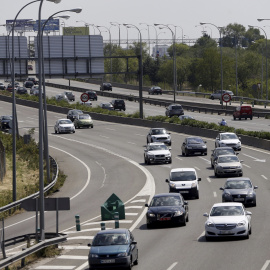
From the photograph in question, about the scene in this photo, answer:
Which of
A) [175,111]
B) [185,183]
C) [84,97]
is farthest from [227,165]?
[84,97]

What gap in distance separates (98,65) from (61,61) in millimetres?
3702

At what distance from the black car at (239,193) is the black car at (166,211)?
4245mm

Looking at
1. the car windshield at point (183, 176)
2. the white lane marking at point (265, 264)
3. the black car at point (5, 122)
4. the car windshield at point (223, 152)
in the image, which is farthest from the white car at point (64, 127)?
the white lane marking at point (265, 264)

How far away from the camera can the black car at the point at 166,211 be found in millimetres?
33950

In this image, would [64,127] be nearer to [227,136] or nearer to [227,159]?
[227,136]

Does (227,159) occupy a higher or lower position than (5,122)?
higher

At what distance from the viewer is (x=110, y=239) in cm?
2548

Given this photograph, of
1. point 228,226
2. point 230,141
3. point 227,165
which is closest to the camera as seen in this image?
point 228,226

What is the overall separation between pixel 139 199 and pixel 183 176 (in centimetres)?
285

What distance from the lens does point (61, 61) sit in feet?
247

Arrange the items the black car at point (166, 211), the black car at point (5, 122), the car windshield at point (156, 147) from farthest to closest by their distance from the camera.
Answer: the black car at point (5, 122) < the car windshield at point (156, 147) < the black car at point (166, 211)

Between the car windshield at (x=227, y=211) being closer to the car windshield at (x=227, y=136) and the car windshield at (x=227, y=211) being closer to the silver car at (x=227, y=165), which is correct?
the silver car at (x=227, y=165)

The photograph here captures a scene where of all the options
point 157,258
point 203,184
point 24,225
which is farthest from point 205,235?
point 203,184

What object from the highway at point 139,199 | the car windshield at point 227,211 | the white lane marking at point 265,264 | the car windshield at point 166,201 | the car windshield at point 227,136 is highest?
the car windshield at point 227,211
